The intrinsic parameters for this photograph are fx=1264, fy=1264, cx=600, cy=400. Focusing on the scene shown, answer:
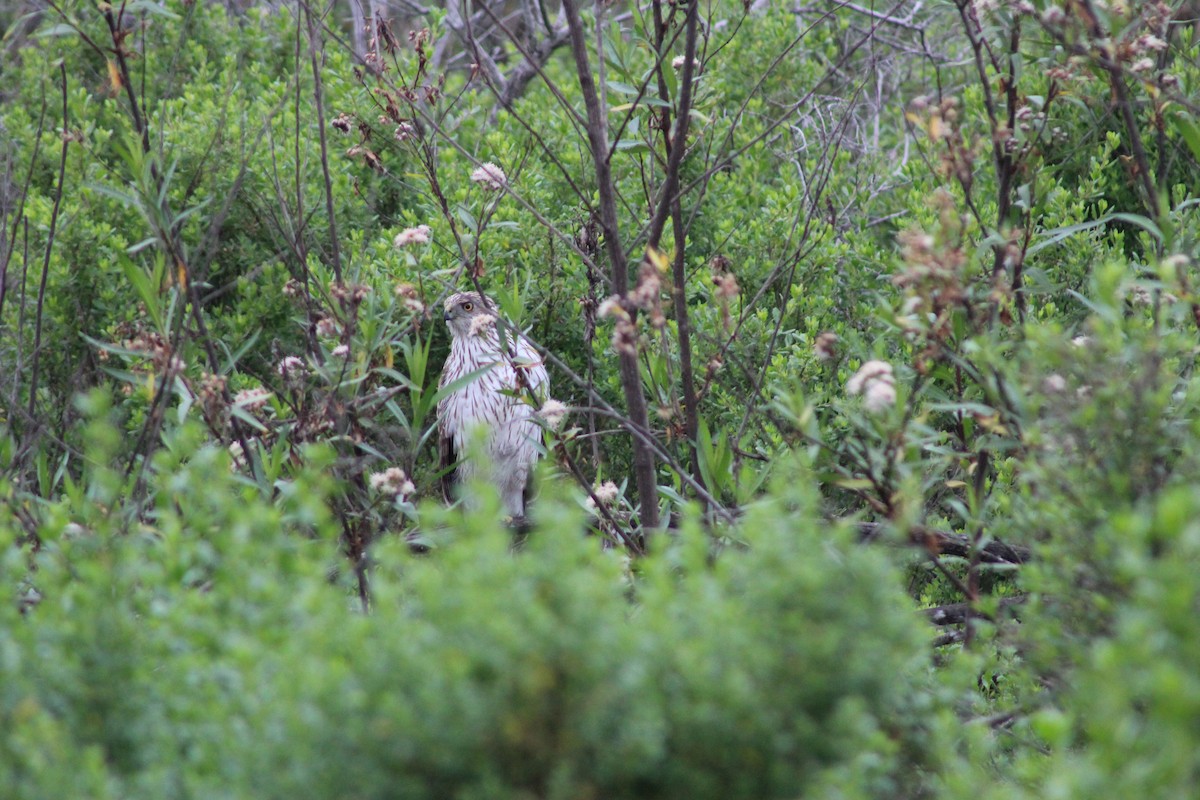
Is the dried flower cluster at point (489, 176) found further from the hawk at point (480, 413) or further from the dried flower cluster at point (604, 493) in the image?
the hawk at point (480, 413)

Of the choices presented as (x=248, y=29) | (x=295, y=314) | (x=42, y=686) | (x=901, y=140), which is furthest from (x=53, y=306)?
(x=901, y=140)

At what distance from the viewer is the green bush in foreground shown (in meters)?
1.79

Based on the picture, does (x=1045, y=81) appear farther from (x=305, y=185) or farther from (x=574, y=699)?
(x=574, y=699)

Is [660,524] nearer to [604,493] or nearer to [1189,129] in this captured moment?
[604,493]

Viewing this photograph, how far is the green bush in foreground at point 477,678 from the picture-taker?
1.79 m

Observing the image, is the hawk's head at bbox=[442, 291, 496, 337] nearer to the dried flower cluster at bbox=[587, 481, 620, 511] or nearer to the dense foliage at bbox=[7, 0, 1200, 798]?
the dense foliage at bbox=[7, 0, 1200, 798]

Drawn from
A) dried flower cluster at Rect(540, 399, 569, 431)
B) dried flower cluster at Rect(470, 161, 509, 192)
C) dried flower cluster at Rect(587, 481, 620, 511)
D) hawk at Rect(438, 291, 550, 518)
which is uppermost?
dried flower cluster at Rect(470, 161, 509, 192)

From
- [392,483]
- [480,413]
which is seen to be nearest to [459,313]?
[480,413]

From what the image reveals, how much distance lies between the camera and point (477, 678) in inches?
71.5

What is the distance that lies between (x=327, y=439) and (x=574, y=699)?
82.5 inches

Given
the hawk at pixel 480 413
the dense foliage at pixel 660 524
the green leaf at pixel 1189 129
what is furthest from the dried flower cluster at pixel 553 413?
the hawk at pixel 480 413

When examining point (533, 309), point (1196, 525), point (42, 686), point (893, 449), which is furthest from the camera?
point (533, 309)

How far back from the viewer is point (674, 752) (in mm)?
1867

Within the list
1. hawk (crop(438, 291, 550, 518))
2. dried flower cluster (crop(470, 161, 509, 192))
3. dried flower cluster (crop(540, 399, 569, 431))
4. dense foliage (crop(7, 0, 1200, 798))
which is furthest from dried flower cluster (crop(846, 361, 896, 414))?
hawk (crop(438, 291, 550, 518))
